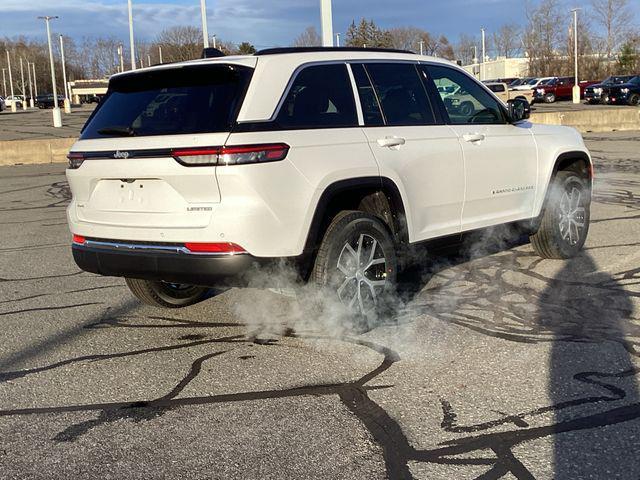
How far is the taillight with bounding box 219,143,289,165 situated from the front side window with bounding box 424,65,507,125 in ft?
6.50

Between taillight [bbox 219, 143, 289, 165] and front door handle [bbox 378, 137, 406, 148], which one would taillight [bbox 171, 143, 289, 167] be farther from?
front door handle [bbox 378, 137, 406, 148]

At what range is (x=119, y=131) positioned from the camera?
487cm

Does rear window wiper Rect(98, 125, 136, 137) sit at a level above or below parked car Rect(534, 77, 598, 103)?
below

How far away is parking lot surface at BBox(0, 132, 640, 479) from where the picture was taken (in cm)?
330

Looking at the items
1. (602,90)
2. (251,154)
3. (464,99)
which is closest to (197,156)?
(251,154)

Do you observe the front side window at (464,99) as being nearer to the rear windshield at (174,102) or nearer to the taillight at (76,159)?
the rear windshield at (174,102)

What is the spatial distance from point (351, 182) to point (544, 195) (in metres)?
2.67

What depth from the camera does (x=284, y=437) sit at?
3525 millimetres

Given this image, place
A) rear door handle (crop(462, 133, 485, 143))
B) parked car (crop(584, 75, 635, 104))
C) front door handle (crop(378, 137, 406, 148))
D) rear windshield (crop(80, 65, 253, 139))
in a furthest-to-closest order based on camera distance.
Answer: parked car (crop(584, 75, 635, 104)) < rear door handle (crop(462, 133, 485, 143)) < front door handle (crop(378, 137, 406, 148)) < rear windshield (crop(80, 65, 253, 139))

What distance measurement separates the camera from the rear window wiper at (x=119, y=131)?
4824mm

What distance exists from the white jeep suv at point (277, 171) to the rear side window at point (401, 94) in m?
0.01

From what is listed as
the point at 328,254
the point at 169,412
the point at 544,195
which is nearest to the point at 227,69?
the point at 328,254

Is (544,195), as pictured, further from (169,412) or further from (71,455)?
(71,455)

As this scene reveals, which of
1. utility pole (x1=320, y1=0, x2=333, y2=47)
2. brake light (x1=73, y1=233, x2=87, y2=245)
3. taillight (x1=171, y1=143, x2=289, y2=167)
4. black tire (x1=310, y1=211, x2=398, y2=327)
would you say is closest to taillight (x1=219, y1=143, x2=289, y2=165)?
taillight (x1=171, y1=143, x2=289, y2=167)
